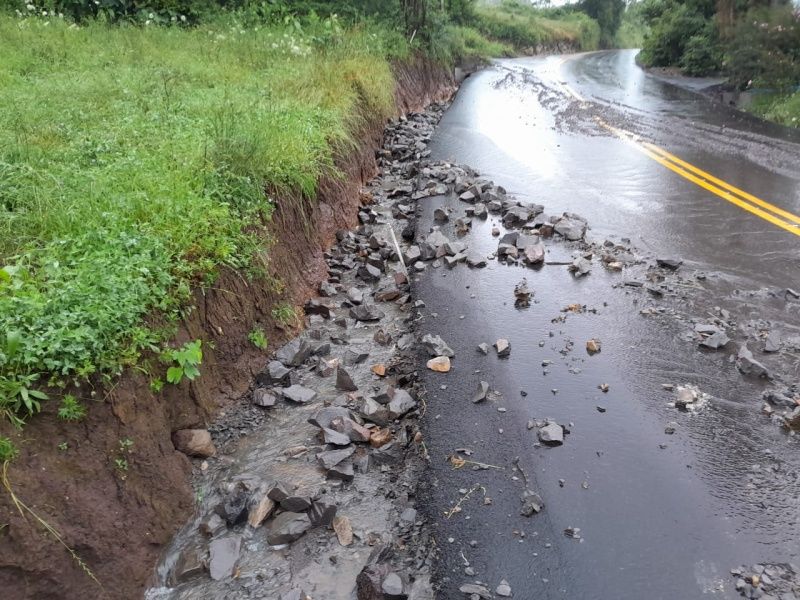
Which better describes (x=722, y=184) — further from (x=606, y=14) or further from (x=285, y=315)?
(x=606, y=14)

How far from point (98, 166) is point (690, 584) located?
510cm

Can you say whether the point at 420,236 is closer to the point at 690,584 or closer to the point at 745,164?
the point at 690,584

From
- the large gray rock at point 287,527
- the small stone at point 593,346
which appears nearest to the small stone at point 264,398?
the large gray rock at point 287,527

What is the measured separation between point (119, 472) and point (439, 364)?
87.8 inches

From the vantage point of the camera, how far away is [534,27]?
39.8 meters

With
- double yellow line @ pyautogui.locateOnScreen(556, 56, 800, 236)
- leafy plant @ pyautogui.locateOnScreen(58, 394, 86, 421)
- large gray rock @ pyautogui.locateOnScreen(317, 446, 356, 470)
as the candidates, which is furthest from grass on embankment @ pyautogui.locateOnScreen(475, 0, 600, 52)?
leafy plant @ pyautogui.locateOnScreen(58, 394, 86, 421)

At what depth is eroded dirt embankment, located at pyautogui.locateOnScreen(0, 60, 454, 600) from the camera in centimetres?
273

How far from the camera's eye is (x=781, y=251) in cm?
603

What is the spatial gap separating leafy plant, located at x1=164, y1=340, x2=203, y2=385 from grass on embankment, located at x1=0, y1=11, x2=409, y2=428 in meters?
0.14

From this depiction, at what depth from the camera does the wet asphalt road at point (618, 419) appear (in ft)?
9.67

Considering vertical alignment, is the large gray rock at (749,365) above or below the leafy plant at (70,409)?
below

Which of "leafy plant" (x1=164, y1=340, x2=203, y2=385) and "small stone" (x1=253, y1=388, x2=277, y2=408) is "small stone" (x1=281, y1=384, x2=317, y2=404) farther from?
"leafy plant" (x1=164, y1=340, x2=203, y2=385)

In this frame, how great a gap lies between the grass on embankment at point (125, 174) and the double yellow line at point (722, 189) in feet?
15.5

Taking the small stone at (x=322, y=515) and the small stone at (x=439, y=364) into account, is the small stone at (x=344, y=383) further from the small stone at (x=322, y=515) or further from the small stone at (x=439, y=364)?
the small stone at (x=322, y=515)
